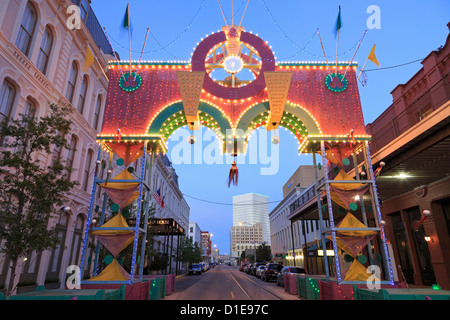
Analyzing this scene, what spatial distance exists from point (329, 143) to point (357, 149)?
127 centimetres

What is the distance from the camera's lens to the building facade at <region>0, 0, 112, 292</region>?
11062 millimetres

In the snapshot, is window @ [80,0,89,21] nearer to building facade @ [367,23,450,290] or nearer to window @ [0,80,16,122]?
window @ [0,80,16,122]

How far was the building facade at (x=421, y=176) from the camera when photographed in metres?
9.29

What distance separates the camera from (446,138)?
27.9 ft

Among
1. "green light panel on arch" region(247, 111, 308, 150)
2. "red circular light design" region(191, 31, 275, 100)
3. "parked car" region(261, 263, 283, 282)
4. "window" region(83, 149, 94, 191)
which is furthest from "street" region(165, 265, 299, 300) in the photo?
"red circular light design" region(191, 31, 275, 100)

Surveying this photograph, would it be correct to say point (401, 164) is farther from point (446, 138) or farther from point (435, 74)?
point (435, 74)

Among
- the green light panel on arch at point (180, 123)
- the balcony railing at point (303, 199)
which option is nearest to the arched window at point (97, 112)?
the green light panel on arch at point (180, 123)

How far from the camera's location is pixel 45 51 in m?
13.8

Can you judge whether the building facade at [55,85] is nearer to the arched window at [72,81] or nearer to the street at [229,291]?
the arched window at [72,81]

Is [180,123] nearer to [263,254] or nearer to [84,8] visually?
[84,8]

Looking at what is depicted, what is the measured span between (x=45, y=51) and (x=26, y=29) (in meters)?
1.55

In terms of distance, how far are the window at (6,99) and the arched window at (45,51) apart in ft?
7.98

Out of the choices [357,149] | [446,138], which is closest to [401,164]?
[357,149]
